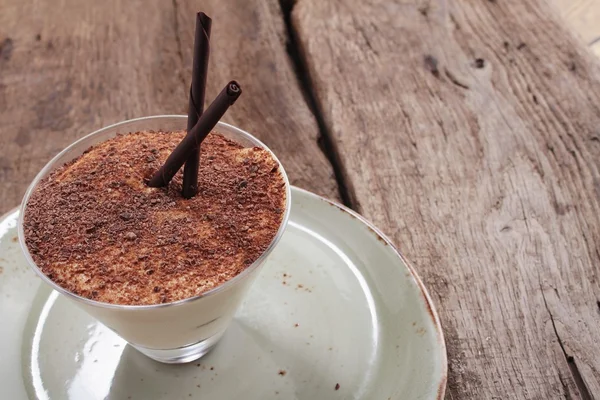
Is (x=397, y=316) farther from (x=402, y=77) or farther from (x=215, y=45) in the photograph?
(x=215, y=45)

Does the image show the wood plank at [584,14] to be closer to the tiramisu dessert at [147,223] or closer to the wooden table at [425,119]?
the wooden table at [425,119]

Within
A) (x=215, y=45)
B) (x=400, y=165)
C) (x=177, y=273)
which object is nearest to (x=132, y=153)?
(x=177, y=273)

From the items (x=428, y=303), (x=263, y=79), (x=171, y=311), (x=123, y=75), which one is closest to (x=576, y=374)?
(x=428, y=303)

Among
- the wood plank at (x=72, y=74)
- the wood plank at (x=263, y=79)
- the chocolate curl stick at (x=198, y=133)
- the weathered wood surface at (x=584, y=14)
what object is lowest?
the wood plank at (x=72, y=74)

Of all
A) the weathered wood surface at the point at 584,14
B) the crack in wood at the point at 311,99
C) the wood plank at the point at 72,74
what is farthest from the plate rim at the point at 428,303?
the weathered wood surface at the point at 584,14

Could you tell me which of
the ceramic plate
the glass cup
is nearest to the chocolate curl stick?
the glass cup

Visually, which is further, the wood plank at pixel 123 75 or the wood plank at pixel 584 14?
the wood plank at pixel 584 14
